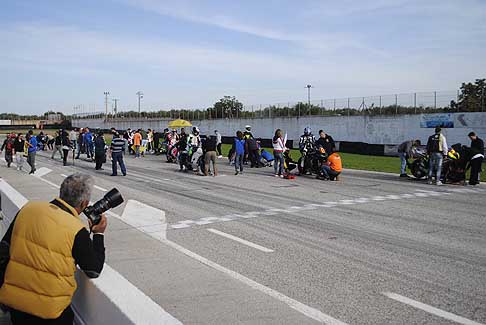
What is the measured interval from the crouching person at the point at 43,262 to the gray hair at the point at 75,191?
23cm

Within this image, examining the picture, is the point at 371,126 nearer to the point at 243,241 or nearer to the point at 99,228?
the point at 243,241

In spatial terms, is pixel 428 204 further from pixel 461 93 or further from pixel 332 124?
pixel 332 124

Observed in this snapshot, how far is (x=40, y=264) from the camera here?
11.0 feet

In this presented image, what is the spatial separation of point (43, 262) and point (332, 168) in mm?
14866

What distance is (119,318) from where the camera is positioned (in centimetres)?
345

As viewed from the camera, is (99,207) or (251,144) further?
(251,144)

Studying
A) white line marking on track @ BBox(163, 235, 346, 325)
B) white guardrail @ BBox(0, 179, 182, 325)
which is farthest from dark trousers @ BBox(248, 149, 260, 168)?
white guardrail @ BBox(0, 179, 182, 325)

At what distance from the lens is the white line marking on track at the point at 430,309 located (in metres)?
4.61

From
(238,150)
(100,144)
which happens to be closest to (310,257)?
(238,150)

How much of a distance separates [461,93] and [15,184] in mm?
28632

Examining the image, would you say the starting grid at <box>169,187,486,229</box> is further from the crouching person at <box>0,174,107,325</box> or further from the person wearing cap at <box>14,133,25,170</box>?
the person wearing cap at <box>14,133,25,170</box>

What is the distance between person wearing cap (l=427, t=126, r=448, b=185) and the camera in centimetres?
1552

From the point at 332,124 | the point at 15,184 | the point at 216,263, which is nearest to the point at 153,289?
the point at 216,263

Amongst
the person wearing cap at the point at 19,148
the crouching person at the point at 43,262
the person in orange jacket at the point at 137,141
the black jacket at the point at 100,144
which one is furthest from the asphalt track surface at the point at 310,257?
the person in orange jacket at the point at 137,141
